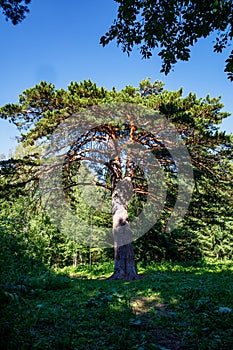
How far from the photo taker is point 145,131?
10.9 metres

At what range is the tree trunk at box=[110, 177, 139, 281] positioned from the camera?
435 inches

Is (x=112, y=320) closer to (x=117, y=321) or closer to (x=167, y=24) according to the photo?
(x=117, y=321)

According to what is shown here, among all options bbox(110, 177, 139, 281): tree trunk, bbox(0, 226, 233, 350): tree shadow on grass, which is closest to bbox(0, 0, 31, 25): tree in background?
bbox(0, 226, 233, 350): tree shadow on grass

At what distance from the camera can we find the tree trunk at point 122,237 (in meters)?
11.0

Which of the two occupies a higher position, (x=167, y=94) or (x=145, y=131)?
(x=167, y=94)

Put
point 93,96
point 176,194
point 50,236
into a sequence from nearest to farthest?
point 93,96 → point 176,194 → point 50,236

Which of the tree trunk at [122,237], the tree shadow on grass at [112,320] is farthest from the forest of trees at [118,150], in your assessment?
the tree shadow on grass at [112,320]

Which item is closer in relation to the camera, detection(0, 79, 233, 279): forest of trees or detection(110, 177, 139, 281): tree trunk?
detection(0, 79, 233, 279): forest of trees

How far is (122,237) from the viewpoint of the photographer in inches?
451

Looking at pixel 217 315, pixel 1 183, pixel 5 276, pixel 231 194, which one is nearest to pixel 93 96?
pixel 1 183

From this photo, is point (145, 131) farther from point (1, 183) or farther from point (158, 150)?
point (1, 183)

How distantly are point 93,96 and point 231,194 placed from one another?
6.97 m

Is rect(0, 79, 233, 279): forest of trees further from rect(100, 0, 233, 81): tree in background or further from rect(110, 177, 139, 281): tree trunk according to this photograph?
rect(100, 0, 233, 81): tree in background

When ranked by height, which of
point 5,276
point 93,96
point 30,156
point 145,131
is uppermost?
point 93,96
